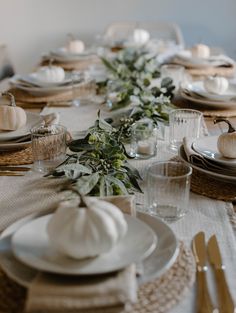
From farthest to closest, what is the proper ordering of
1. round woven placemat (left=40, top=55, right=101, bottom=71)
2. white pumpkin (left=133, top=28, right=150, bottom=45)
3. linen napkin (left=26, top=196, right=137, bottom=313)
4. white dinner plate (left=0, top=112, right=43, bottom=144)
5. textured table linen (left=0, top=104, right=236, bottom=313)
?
white pumpkin (left=133, top=28, right=150, bottom=45) → round woven placemat (left=40, top=55, right=101, bottom=71) → white dinner plate (left=0, top=112, right=43, bottom=144) → textured table linen (left=0, top=104, right=236, bottom=313) → linen napkin (left=26, top=196, right=137, bottom=313)

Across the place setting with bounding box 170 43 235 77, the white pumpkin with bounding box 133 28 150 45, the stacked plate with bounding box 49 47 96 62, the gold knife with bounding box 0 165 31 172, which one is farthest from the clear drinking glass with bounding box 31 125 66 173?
the white pumpkin with bounding box 133 28 150 45

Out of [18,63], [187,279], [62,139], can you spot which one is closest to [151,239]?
[187,279]

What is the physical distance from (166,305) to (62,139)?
568 mm

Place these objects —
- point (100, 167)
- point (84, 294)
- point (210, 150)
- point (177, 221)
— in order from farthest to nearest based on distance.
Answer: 1. point (210, 150)
2. point (100, 167)
3. point (177, 221)
4. point (84, 294)

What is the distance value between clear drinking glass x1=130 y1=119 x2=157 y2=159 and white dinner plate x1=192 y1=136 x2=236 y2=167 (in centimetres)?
12

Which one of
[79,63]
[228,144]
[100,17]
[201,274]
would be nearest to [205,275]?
[201,274]

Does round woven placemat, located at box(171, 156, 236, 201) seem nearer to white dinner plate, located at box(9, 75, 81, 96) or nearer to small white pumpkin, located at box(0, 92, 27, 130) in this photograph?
small white pumpkin, located at box(0, 92, 27, 130)

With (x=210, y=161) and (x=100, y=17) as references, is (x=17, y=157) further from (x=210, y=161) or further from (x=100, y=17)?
(x=100, y=17)

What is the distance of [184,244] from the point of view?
0.73 meters

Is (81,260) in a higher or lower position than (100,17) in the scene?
lower

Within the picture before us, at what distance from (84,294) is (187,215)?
1.15 ft

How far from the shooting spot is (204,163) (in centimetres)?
100

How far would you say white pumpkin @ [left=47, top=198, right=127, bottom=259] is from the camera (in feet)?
1.99

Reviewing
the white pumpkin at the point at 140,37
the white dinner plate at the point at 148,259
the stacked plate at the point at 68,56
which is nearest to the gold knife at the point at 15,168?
the white dinner plate at the point at 148,259
